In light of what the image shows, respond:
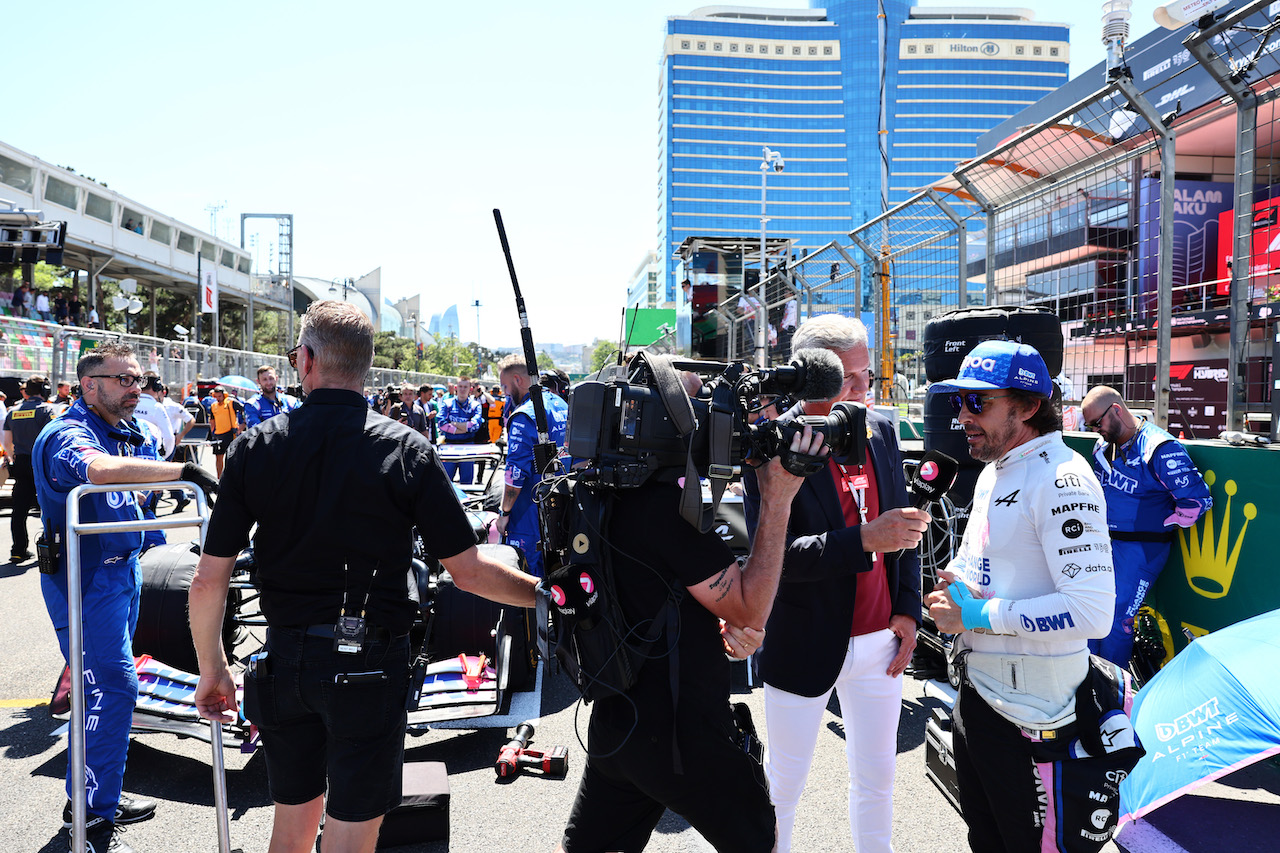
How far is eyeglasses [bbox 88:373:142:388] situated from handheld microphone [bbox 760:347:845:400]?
3.23 metres

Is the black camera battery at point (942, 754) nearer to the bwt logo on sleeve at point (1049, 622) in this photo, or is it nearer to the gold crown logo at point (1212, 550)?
the bwt logo on sleeve at point (1049, 622)

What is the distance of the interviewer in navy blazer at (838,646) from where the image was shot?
8.04 ft

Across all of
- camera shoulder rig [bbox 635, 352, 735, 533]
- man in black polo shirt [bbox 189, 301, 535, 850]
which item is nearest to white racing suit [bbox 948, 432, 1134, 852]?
camera shoulder rig [bbox 635, 352, 735, 533]

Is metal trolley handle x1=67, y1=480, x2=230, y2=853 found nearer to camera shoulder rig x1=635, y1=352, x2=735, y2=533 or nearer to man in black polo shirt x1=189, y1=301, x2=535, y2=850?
man in black polo shirt x1=189, y1=301, x2=535, y2=850

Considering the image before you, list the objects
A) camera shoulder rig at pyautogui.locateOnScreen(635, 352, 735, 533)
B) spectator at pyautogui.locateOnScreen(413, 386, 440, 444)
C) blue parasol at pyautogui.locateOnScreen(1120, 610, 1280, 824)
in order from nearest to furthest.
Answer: camera shoulder rig at pyautogui.locateOnScreen(635, 352, 735, 533)
blue parasol at pyautogui.locateOnScreen(1120, 610, 1280, 824)
spectator at pyautogui.locateOnScreen(413, 386, 440, 444)

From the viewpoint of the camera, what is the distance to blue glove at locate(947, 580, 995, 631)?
2117 millimetres

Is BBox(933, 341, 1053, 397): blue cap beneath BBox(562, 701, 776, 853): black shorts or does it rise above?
above

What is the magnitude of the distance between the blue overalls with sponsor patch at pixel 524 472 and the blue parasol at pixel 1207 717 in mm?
3601

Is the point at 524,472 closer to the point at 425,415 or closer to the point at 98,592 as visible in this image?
the point at 98,592

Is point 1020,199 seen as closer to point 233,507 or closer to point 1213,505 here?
point 1213,505

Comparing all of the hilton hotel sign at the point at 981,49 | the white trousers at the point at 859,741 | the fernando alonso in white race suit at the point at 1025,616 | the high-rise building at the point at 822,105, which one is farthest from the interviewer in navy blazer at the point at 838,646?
the hilton hotel sign at the point at 981,49

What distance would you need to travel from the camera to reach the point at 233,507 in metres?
2.32

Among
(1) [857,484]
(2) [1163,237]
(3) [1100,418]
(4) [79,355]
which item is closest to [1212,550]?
(3) [1100,418]

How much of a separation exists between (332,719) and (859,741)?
1646 millimetres
